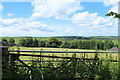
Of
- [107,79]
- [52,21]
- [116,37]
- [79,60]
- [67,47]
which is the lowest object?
[107,79]

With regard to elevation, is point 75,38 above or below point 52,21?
below

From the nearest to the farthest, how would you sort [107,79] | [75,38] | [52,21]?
[107,79]
[75,38]
[52,21]

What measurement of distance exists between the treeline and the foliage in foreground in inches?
16.3

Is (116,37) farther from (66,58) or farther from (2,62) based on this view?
(2,62)

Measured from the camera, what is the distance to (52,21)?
18.4 ft

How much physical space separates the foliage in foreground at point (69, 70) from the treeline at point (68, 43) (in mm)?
414

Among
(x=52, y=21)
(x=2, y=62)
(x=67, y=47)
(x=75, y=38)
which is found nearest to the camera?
(x=2, y=62)

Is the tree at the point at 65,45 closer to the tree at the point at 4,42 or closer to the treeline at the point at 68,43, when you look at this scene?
the treeline at the point at 68,43

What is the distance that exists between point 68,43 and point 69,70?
970 mm

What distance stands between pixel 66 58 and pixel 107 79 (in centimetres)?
106

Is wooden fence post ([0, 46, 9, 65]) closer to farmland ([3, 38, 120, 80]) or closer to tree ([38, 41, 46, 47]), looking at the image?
farmland ([3, 38, 120, 80])

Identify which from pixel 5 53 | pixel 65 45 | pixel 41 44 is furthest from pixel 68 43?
pixel 5 53

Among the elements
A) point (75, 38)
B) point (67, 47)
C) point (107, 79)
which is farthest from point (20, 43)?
point (107, 79)

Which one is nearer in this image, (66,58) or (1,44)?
(1,44)
